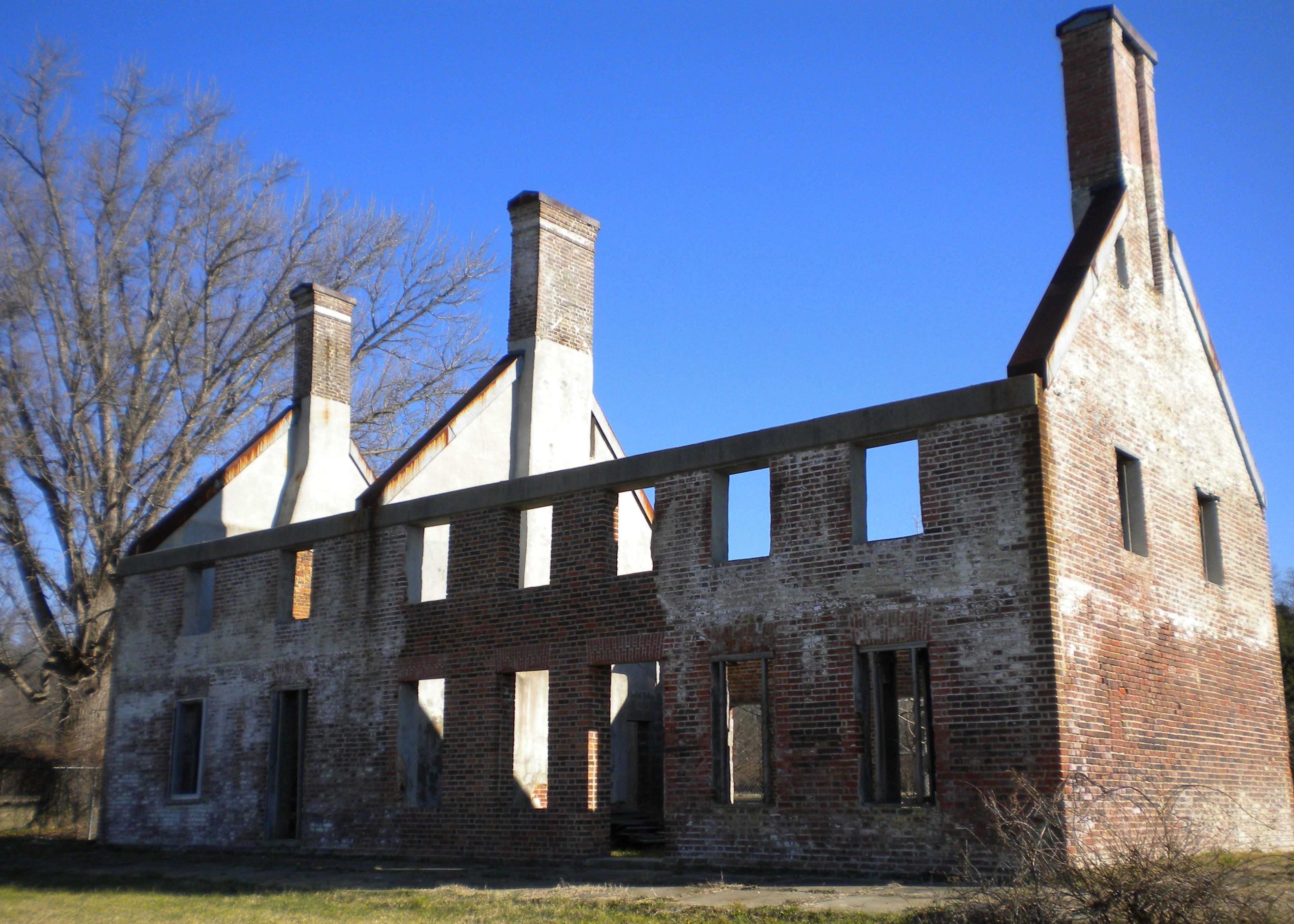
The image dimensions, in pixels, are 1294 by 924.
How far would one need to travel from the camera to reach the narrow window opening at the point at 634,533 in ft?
67.2

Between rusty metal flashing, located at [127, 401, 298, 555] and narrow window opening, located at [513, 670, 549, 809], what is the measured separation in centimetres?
688

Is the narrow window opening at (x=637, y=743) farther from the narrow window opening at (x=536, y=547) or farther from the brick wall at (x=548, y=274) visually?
the brick wall at (x=548, y=274)

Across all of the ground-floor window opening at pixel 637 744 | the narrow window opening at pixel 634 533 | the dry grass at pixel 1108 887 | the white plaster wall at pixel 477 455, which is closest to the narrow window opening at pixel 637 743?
the ground-floor window opening at pixel 637 744

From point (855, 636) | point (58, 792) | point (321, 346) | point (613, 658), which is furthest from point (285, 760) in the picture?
point (58, 792)

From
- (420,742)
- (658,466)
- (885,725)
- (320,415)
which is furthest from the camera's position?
(320,415)

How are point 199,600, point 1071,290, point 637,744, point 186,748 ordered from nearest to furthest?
point 1071,290, point 186,748, point 199,600, point 637,744

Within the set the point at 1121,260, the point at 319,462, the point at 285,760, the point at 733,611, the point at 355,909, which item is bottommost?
the point at 355,909

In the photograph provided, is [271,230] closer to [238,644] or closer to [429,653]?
[238,644]

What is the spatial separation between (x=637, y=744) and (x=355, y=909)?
9.96 meters

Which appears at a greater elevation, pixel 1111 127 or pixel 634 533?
pixel 1111 127

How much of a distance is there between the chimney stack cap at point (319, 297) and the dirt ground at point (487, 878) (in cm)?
930

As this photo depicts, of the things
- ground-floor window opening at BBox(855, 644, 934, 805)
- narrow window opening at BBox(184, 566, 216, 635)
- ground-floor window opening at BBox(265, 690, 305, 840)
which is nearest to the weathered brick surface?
ground-floor window opening at BBox(855, 644, 934, 805)

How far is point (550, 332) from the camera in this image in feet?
64.4

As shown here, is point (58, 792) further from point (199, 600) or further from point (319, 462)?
point (319, 462)
